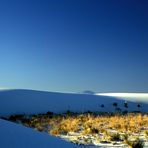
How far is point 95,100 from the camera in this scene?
49219 mm

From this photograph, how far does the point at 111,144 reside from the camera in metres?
12.7

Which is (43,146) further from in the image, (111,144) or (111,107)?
(111,107)

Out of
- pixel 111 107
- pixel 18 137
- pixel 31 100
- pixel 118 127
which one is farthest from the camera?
pixel 111 107

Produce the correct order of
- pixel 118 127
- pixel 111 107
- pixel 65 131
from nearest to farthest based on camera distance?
pixel 65 131, pixel 118 127, pixel 111 107

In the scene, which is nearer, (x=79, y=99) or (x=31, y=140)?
(x=31, y=140)

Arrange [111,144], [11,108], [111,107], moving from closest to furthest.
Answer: [111,144]
[11,108]
[111,107]

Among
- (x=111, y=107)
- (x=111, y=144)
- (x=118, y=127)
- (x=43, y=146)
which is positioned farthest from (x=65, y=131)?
(x=111, y=107)

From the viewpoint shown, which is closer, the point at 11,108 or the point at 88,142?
the point at 88,142

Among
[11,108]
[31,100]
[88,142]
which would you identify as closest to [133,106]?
[31,100]

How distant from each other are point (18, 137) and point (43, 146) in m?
0.55

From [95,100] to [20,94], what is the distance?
→ 1025cm

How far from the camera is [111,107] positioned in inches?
1780

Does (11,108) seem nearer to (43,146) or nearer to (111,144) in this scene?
(111,144)

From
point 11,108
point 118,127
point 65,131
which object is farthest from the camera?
point 11,108
